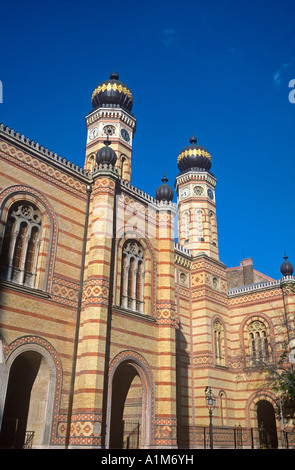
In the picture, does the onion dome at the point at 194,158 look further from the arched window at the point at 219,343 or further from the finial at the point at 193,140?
the arched window at the point at 219,343

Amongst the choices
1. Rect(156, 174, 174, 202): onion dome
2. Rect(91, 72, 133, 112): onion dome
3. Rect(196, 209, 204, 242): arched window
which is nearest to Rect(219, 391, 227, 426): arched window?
Rect(196, 209, 204, 242): arched window

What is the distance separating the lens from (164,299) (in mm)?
18422

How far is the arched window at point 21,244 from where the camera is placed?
46.8ft

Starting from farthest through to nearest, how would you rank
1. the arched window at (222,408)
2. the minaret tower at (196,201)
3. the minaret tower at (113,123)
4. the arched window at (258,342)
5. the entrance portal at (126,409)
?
the minaret tower at (196,201) < the minaret tower at (113,123) < the arched window at (258,342) < the arched window at (222,408) < the entrance portal at (126,409)

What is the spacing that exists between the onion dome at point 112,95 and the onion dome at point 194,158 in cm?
649

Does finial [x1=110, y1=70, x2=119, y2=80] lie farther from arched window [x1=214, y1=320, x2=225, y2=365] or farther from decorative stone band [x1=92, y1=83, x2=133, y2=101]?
arched window [x1=214, y1=320, x2=225, y2=365]

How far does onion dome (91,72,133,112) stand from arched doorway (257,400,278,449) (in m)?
21.7

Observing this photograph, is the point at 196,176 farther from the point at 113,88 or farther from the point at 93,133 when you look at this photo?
the point at 113,88

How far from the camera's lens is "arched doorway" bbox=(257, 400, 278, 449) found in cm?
2611

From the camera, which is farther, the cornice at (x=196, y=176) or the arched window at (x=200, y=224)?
the cornice at (x=196, y=176)

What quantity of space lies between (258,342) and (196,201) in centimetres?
1123

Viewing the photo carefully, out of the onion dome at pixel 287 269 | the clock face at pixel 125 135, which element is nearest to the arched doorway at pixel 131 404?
the onion dome at pixel 287 269

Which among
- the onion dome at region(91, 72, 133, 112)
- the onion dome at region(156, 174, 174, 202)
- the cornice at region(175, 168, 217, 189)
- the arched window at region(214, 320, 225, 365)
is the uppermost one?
the onion dome at region(91, 72, 133, 112)

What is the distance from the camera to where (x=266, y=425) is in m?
28.7
